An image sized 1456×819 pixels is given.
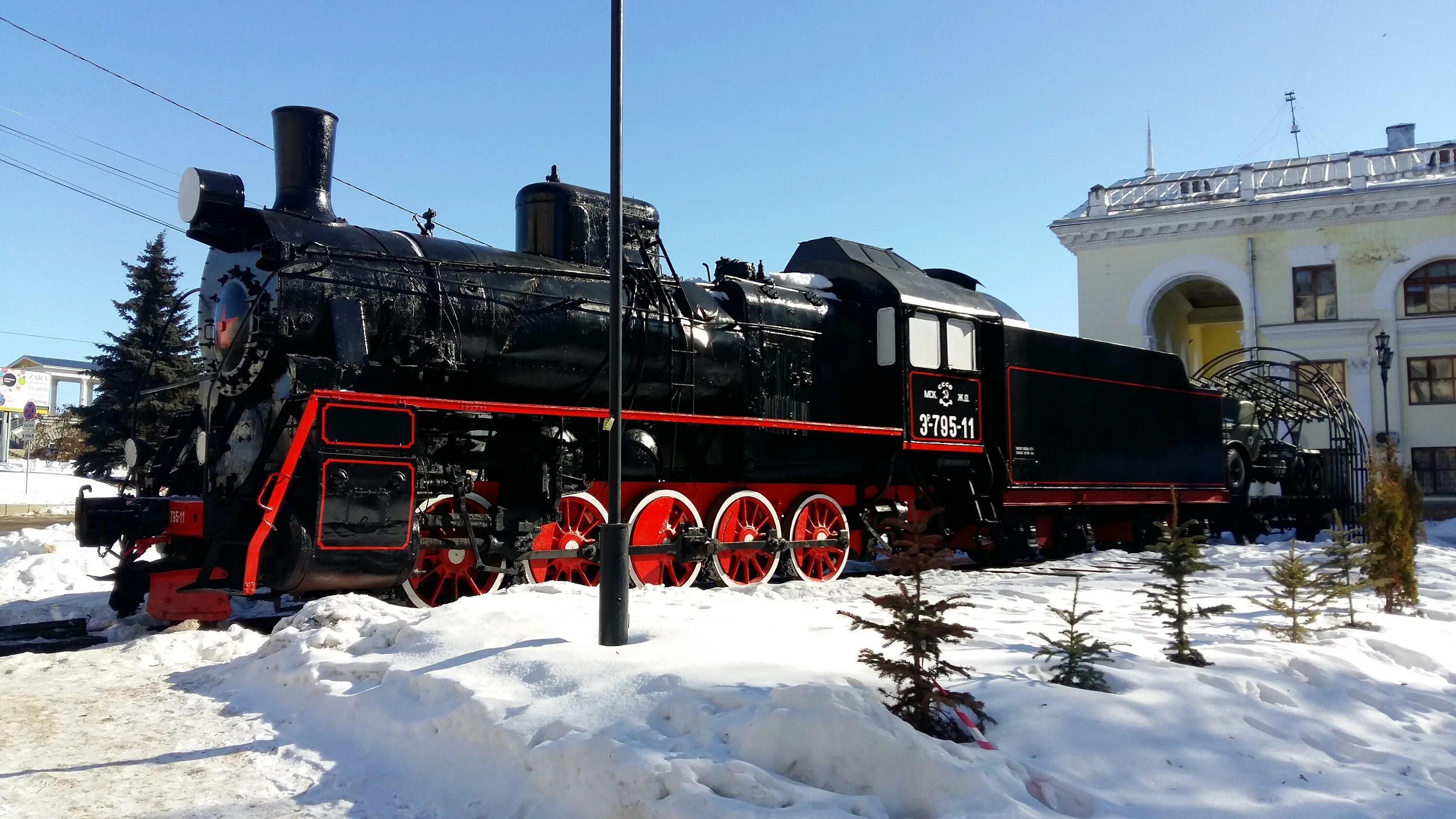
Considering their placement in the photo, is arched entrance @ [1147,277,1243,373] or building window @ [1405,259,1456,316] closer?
building window @ [1405,259,1456,316]

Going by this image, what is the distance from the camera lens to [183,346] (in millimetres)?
25078

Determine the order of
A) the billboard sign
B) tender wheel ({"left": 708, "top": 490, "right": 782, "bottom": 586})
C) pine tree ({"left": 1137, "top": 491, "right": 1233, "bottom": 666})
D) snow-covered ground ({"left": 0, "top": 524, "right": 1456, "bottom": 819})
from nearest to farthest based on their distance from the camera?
snow-covered ground ({"left": 0, "top": 524, "right": 1456, "bottom": 819})
pine tree ({"left": 1137, "top": 491, "right": 1233, "bottom": 666})
tender wheel ({"left": 708, "top": 490, "right": 782, "bottom": 586})
the billboard sign

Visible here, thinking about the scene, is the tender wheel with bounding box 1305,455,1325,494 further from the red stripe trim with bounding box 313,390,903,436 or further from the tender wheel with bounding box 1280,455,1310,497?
the red stripe trim with bounding box 313,390,903,436

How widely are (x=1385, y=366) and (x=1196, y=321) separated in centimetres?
972

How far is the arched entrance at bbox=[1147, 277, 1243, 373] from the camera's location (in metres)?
28.8

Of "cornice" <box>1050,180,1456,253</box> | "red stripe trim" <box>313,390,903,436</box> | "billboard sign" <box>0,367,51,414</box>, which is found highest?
"cornice" <box>1050,180,1456,253</box>

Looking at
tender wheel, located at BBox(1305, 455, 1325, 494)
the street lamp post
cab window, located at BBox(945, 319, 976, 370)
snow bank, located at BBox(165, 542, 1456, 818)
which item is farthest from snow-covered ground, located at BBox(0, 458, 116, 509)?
the street lamp post

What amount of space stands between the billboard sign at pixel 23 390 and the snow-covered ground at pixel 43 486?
218 centimetres

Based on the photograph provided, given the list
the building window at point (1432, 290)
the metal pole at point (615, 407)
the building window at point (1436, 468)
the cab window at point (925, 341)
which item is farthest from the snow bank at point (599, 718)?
the building window at point (1432, 290)

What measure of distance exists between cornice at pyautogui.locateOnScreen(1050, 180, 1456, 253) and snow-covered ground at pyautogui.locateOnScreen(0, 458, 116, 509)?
1016 inches

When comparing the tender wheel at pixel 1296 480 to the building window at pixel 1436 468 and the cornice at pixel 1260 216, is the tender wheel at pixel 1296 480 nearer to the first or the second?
the building window at pixel 1436 468

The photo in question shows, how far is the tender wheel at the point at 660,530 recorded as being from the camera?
8742mm

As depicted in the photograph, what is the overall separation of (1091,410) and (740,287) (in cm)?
559

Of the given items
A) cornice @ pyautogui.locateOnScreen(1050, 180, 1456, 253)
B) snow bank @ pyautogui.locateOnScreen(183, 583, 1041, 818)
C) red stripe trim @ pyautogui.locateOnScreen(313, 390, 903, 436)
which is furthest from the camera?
cornice @ pyautogui.locateOnScreen(1050, 180, 1456, 253)
